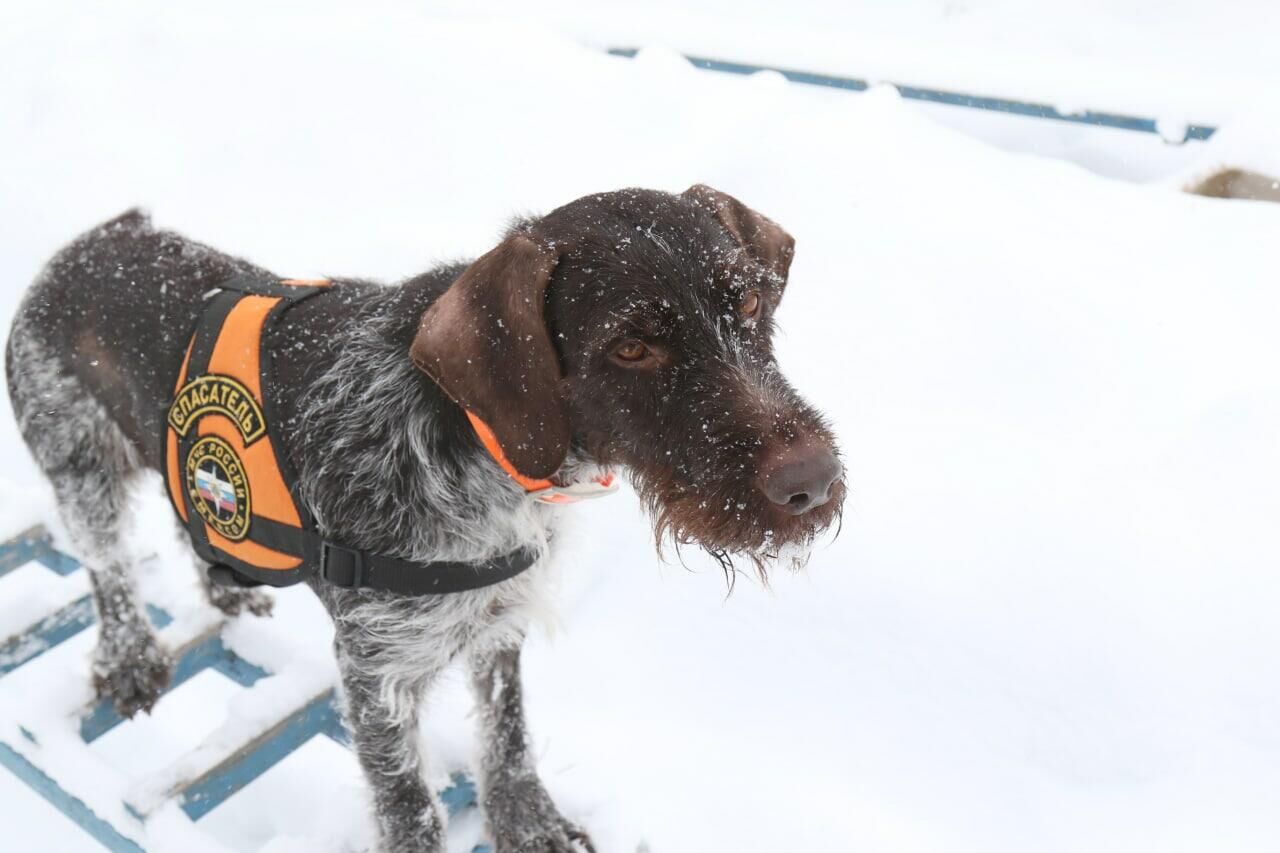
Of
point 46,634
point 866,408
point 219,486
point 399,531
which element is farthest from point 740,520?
point 46,634

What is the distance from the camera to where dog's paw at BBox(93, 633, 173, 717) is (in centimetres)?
323

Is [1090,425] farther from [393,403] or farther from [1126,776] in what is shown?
[393,403]

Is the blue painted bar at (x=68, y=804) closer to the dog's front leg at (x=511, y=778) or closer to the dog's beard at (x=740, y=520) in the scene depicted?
the dog's front leg at (x=511, y=778)

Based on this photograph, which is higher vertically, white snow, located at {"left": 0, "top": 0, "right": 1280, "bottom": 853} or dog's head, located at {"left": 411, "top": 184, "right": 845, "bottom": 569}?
dog's head, located at {"left": 411, "top": 184, "right": 845, "bottom": 569}

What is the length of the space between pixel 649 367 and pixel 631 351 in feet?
0.15

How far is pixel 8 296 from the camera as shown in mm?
5613

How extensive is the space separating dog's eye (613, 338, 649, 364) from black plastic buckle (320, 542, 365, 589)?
2.55 ft

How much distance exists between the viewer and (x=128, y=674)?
3240mm

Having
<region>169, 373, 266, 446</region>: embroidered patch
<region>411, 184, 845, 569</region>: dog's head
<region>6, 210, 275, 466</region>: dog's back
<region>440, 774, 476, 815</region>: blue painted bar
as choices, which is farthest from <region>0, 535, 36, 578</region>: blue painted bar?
<region>411, 184, 845, 569</region>: dog's head

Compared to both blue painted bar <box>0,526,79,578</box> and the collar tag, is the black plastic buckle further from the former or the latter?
blue painted bar <box>0,526,79,578</box>

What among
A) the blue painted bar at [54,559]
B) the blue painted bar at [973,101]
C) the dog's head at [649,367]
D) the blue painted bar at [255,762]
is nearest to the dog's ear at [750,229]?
the dog's head at [649,367]

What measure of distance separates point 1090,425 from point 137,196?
552 centimetres

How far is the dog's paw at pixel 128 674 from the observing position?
3234mm

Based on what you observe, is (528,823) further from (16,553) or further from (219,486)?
(16,553)
